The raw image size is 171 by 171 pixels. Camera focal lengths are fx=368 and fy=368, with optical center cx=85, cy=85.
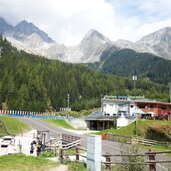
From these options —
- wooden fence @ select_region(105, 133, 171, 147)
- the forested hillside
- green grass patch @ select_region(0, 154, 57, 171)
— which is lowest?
green grass patch @ select_region(0, 154, 57, 171)

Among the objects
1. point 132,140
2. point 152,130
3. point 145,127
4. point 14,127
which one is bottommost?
point 132,140

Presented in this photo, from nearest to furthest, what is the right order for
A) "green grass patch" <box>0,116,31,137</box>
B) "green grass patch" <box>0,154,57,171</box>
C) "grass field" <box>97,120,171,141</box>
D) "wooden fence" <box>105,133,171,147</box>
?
"green grass patch" <box>0,154,57,171</box> < "wooden fence" <box>105,133,171,147</box> < "grass field" <box>97,120,171,141</box> < "green grass patch" <box>0,116,31,137</box>

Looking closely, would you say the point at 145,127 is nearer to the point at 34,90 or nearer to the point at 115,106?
the point at 115,106

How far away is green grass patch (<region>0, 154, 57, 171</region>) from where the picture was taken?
20.8 m

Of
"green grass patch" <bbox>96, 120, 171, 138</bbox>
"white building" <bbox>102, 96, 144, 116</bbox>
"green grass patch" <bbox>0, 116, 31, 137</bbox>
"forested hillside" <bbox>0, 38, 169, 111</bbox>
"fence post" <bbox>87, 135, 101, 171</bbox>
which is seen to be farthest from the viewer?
"forested hillside" <bbox>0, 38, 169, 111</bbox>

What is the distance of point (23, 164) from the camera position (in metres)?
21.8

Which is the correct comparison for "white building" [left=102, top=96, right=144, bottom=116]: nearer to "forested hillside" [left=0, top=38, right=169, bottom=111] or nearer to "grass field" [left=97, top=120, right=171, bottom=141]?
"forested hillside" [left=0, top=38, right=169, bottom=111]

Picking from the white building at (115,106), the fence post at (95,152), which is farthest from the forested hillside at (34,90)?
the fence post at (95,152)

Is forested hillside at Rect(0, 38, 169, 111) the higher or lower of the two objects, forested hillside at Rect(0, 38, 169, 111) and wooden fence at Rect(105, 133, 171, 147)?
the higher

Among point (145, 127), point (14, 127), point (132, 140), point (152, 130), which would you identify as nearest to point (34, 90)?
point (14, 127)

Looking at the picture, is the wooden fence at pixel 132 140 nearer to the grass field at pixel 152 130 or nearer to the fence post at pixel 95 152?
the grass field at pixel 152 130

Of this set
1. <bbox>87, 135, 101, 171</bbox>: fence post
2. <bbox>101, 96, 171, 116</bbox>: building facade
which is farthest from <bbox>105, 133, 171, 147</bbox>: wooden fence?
<bbox>101, 96, 171, 116</bbox>: building facade

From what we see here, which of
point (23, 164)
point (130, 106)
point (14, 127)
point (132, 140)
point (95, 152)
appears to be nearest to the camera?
point (95, 152)

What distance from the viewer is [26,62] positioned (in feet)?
648
